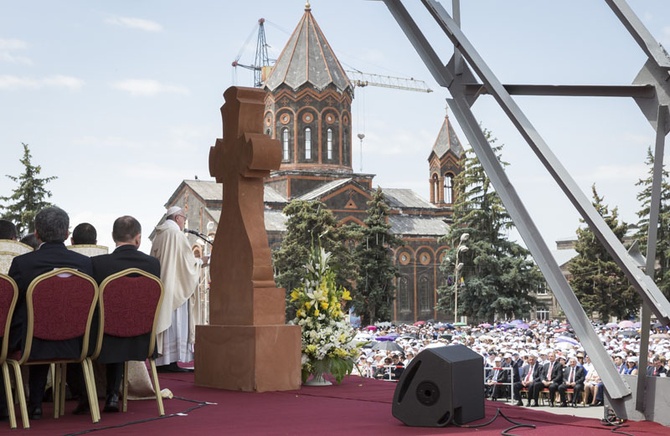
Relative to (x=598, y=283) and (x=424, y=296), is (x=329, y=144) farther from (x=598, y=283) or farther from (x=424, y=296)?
(x=598, y=283)

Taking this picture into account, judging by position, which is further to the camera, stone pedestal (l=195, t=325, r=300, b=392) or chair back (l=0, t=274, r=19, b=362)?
stone pedestal (l=195, t=325, r=300, b=392)

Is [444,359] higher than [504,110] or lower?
lower

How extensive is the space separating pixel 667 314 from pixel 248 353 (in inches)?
134

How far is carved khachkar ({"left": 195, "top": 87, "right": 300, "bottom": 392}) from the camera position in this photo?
26.1 feet

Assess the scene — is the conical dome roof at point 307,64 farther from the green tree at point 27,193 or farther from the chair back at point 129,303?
the chair back at point 129,303

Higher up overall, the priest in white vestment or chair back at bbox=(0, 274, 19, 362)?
the priest in white vestment

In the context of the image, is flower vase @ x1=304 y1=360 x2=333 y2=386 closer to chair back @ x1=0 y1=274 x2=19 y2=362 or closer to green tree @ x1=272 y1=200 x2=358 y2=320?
chair back @ x1=0 y1=274 x2=19 y2=362

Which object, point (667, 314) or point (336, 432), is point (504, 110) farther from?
point (336, 432)

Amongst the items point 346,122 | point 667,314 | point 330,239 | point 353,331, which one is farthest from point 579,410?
point 346,122

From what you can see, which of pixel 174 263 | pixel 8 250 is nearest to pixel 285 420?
pixel 8 250

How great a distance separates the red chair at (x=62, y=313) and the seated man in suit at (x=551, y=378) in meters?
17.5

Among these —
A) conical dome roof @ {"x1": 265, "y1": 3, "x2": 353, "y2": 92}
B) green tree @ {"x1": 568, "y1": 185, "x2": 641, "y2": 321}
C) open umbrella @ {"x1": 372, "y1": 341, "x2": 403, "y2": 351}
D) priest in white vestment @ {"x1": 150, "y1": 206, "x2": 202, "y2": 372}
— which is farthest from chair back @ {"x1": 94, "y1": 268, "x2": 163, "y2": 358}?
conical dome roof @ {"x1": 265, "y1": 3, "x2": 353, "y2": 92}

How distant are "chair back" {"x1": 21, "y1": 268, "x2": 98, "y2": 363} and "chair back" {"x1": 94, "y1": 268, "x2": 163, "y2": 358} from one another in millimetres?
133

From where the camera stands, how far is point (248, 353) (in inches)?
311
